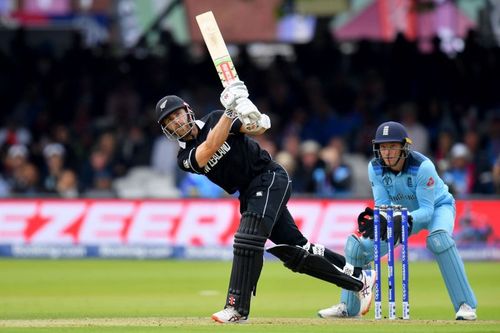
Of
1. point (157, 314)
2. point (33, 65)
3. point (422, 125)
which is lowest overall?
point (157, 314)

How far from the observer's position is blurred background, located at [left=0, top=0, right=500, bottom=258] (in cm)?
1988

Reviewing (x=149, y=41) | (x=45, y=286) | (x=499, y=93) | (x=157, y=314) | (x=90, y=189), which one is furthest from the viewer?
(x=149, y=41)

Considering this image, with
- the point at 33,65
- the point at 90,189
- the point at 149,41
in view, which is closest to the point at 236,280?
the point at 90,189

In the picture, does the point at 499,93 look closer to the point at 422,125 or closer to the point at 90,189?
the point at 422,125

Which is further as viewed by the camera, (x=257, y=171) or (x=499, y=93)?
(x=499, y=93)

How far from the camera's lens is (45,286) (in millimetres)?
14609

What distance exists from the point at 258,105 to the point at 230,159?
40.1 feet

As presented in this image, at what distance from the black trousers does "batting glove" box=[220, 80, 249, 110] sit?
84 cm

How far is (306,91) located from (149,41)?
5.10m

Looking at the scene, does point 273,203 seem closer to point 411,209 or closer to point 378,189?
point 378,189

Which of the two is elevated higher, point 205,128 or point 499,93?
point 499,93

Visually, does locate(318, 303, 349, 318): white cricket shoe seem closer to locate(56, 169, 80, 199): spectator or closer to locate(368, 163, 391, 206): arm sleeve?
locate(368, 163, 391, 206): arm sleeve

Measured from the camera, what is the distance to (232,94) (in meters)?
9.32

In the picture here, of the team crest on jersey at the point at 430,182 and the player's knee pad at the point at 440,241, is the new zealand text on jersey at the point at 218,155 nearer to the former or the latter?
the team crest on jersey at the point at 430,182
